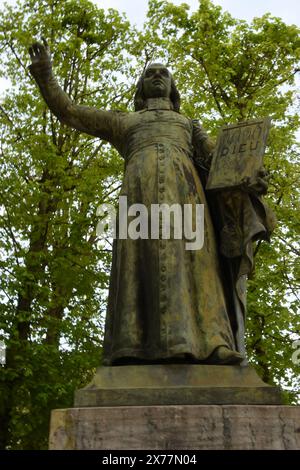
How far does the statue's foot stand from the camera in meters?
4.66

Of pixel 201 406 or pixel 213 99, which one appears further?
pixel 213 99

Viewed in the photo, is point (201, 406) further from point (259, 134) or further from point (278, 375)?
point (278, 375)

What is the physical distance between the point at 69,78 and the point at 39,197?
3.79 meters

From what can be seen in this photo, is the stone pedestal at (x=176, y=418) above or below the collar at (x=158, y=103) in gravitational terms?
below

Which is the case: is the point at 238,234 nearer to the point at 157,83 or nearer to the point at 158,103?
the point at 158,103

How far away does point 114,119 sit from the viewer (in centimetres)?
581

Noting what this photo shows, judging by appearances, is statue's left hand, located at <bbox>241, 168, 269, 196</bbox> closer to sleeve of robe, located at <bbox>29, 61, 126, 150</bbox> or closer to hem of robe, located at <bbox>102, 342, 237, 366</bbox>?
hem of robe, located at <bbox>102, 342, 237, 366</bbox>

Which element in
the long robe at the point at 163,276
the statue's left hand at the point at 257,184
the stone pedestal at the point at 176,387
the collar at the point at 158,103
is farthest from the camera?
the collar at the point at 158,103

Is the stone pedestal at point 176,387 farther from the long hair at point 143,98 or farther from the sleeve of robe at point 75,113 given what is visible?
the long hair at point 143,98

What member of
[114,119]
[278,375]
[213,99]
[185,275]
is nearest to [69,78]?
[213,99]

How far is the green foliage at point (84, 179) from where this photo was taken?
36.1 feet

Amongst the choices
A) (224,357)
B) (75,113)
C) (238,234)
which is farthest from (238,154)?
(224,357)

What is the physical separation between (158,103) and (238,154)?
3.25 ft

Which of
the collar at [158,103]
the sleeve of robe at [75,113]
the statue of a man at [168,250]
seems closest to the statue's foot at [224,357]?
the statue of a man at [168,250]
